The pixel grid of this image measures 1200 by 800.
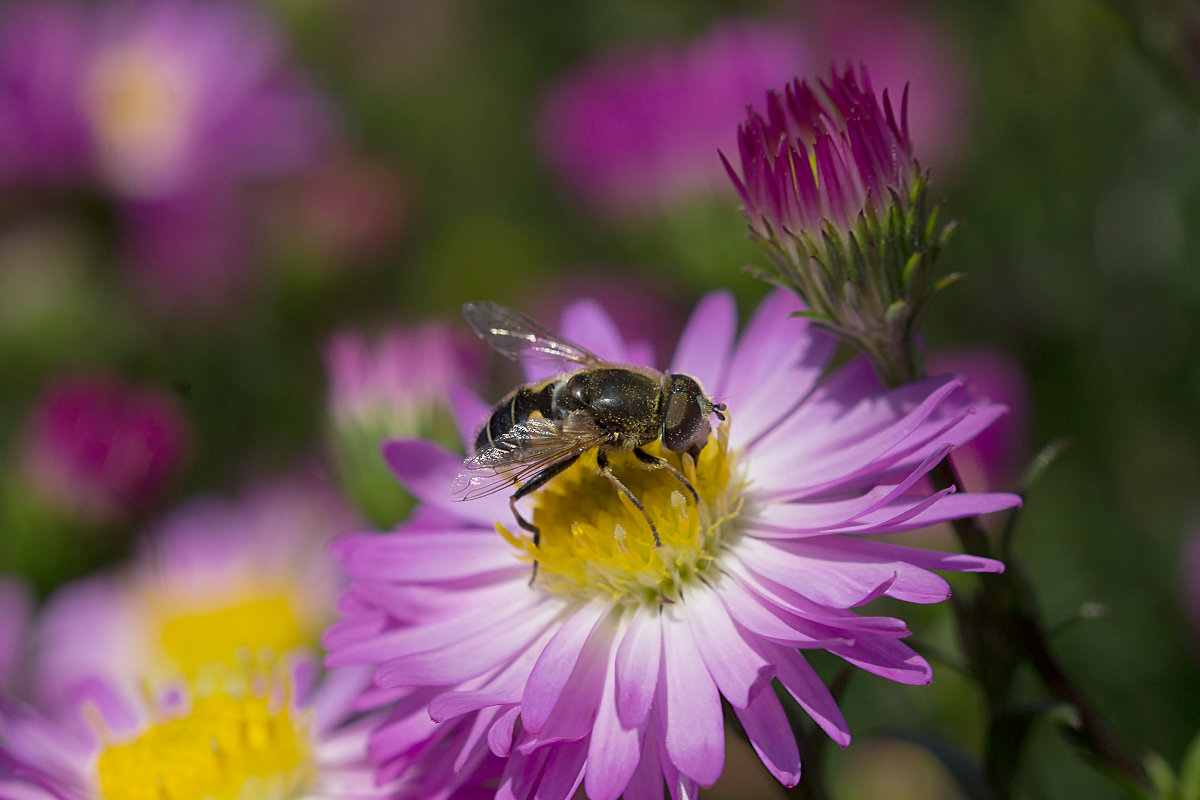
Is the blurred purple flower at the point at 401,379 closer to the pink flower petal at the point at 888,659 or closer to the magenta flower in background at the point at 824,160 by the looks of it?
the magenta flower in background at the point at 824,160

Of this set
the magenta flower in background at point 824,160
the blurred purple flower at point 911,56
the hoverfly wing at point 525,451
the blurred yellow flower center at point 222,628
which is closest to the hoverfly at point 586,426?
the hoverfly wing at point 525,451

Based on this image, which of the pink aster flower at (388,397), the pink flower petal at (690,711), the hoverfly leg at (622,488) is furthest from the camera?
the pink aster flower at (388,397)

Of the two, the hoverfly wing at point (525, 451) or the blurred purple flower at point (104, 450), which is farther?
the blurred purple flower at point (104, 450)

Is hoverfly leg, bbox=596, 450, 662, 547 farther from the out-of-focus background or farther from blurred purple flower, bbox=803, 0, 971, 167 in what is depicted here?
blurred purple flower, bbox=803, 0, 971, 167

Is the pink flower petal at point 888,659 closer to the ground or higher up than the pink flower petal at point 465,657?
closer to the ground

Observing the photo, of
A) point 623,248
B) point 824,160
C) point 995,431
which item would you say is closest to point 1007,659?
point 824,160

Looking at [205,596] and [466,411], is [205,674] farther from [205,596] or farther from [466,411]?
[466,411]
